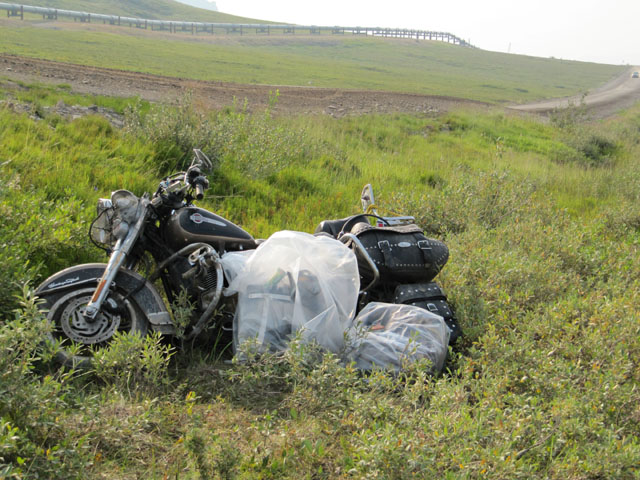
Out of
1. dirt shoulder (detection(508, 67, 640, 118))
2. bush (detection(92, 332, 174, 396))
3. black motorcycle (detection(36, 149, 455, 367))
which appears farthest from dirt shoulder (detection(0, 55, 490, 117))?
dirt shoulder (detection(508, 67, 640, 118))

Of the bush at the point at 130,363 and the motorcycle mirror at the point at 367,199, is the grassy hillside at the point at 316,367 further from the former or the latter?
the motorcycle mirror at the point at 367,199

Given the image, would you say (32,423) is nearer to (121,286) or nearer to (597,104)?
(121,286)

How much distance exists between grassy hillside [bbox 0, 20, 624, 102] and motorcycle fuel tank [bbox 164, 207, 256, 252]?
847 inches

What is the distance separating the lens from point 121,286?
11.8ft

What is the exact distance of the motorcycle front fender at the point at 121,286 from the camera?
349 centimetres

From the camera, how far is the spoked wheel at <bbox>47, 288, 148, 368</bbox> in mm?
3461

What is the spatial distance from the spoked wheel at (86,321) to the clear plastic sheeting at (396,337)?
5.04 ft

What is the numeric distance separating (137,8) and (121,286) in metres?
101

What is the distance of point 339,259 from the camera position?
4.00 metres

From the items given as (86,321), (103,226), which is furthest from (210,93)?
(86,321)

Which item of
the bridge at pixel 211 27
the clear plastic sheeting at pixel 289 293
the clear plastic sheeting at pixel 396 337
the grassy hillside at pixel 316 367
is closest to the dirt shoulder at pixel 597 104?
the grassy hillside at pixel 316 367

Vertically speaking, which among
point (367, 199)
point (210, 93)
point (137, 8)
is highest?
point (137, 8)

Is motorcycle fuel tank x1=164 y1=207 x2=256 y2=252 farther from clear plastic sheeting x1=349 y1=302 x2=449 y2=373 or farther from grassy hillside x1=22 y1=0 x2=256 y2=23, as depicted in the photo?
grassy hillside x1=22 y1=0 x2=256 y2=23

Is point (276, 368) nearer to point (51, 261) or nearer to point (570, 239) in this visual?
point (51, 261)
